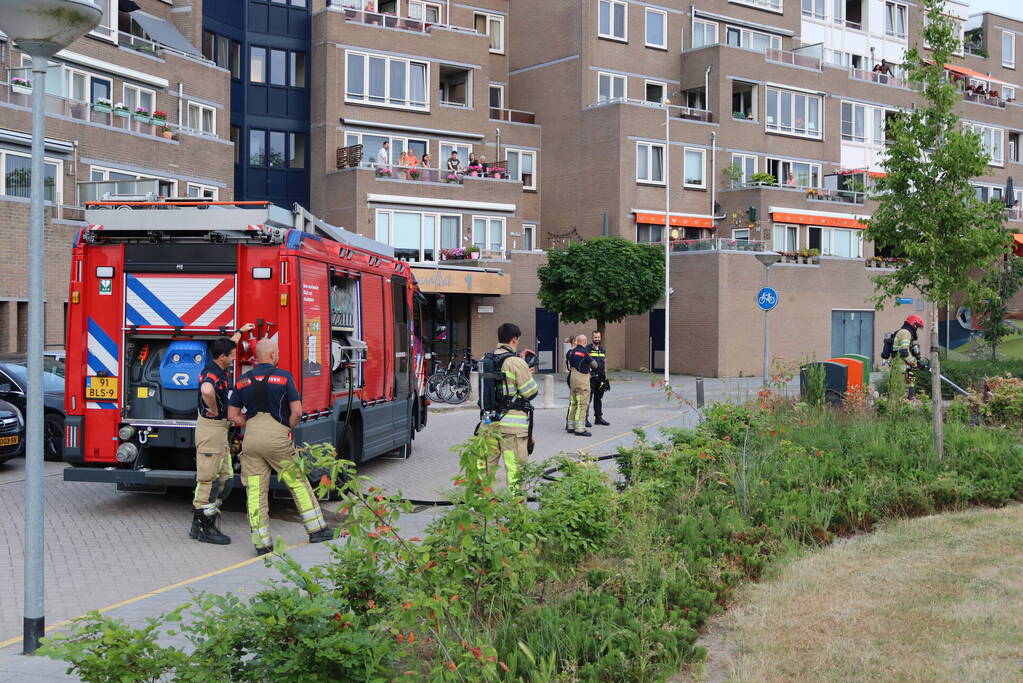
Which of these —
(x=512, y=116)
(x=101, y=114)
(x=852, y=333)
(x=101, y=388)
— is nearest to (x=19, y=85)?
(x=101, y=114)

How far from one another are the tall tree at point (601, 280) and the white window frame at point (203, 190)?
10.7 metres

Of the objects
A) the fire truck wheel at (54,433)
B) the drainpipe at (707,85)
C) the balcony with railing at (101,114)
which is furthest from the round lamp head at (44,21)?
the drainpipe at (707,85)

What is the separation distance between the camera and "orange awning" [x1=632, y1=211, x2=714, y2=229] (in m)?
42.5

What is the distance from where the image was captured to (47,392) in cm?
1526

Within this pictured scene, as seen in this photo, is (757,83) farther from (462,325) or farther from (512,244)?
(462,325)

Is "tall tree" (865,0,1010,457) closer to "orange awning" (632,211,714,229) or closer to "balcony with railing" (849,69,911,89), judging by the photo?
"orange awning" (632,211,714,229)

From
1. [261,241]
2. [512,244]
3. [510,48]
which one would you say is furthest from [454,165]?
[261,241]

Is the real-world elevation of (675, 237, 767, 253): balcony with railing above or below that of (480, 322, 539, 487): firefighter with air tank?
above

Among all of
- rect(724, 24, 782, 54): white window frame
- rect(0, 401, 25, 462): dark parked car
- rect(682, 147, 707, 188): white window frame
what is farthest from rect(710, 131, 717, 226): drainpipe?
rect(0, 401, 25, 462): dark parked car

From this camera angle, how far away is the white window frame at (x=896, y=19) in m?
55.5

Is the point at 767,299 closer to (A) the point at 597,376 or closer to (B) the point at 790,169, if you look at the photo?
(A) the point at 597,376

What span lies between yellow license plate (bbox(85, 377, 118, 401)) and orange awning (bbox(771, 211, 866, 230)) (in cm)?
3623

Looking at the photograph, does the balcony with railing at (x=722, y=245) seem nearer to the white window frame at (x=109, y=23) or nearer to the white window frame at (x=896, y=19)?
the white window frame at (x=109, y=23)

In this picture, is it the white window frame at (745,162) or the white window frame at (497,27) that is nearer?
the white window frame at (745,162)
